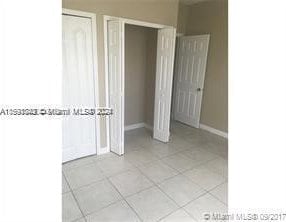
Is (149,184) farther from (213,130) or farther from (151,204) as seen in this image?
(213,130)

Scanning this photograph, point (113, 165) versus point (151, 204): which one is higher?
point (113, 165)

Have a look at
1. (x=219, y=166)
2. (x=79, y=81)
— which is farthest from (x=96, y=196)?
(x=219, y=166)

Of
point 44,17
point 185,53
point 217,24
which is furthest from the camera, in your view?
point 185,53

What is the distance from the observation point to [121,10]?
2893 mm

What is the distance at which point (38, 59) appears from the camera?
79cm

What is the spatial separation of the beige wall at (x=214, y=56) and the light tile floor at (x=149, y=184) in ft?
2.59

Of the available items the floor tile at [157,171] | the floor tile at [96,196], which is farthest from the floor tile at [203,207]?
the floor tile at [96,196]

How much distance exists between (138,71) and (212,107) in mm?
1680

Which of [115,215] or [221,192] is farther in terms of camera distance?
[221,192]

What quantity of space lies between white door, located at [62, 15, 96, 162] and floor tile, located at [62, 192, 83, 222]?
84cm

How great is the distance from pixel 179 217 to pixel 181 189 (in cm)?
45
